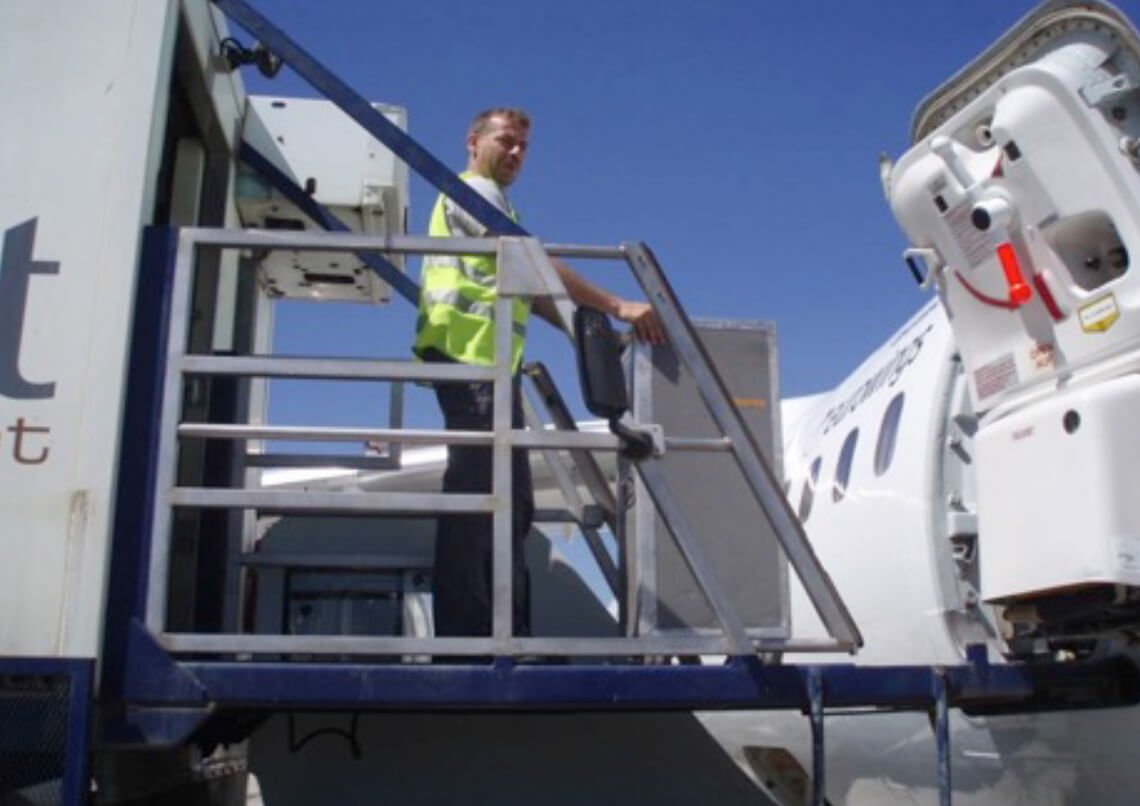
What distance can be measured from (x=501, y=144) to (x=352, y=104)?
70 centimetres

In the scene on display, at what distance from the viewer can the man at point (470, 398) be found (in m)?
3.99

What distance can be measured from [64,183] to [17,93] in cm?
31

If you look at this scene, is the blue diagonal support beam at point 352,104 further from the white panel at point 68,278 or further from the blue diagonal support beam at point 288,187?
the blue diagonal support beam at point 288,187

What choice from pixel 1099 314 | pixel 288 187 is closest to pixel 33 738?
pixel 288 187

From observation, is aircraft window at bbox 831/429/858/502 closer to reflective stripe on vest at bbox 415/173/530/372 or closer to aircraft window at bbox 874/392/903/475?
aircraft window at bbox 874/392/903/475

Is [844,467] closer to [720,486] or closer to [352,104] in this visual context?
[720,486]

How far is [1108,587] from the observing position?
346cm

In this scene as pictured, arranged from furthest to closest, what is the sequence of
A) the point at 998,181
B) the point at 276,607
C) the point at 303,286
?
1. the point at 303,286
2. the point at 276,607
3. the point at 998,181

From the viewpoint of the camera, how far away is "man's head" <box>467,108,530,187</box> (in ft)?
14.6

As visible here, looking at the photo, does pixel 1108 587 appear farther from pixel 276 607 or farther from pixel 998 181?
pixel 276 607

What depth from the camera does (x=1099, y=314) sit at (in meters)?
3.58

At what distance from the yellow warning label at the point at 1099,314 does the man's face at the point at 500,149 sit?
79.0 inches

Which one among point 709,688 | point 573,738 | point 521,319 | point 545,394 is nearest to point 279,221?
point 545,394

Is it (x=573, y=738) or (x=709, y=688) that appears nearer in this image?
(x=709, y=688)
